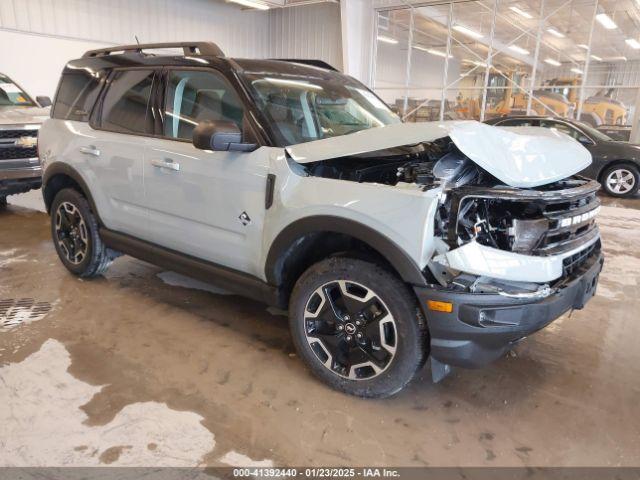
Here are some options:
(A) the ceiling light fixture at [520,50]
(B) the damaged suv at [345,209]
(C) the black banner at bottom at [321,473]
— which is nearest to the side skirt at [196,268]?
(B) the damaged suv at [345,209]

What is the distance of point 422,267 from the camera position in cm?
201

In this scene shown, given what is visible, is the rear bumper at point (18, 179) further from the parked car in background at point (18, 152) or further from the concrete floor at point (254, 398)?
the concrete floor at point (254, 398)

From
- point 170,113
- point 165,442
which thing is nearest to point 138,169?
point 170,113

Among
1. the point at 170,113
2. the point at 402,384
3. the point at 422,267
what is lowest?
the point at 402,384

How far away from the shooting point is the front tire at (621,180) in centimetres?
832

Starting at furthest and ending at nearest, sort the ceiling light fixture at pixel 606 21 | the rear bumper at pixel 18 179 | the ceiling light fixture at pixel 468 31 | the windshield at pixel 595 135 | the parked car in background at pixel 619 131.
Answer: the ceiling light fixture at pixel 468 31, the ceiling light fixture at pixel 606 21, the parked car in background at pixel 619 131, the windshield at pixel 595 135, the rear bumper at pixel 18 179

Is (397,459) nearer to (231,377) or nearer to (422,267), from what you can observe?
(422,267)

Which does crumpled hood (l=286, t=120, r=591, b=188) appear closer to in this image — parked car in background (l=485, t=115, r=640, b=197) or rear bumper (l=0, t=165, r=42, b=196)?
rear bumper (l=0, t=165, r=42, b=196)

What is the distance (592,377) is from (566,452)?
0.77 metres

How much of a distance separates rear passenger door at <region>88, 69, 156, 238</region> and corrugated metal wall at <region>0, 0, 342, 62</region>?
956cm

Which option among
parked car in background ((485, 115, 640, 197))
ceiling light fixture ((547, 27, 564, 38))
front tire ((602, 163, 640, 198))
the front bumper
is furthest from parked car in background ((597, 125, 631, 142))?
the front bumper

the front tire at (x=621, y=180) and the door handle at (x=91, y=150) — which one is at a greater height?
the door handle at (x=91, y=150)

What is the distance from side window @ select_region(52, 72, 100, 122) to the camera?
3594 mm

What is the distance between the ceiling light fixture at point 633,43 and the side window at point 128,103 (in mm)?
18758
